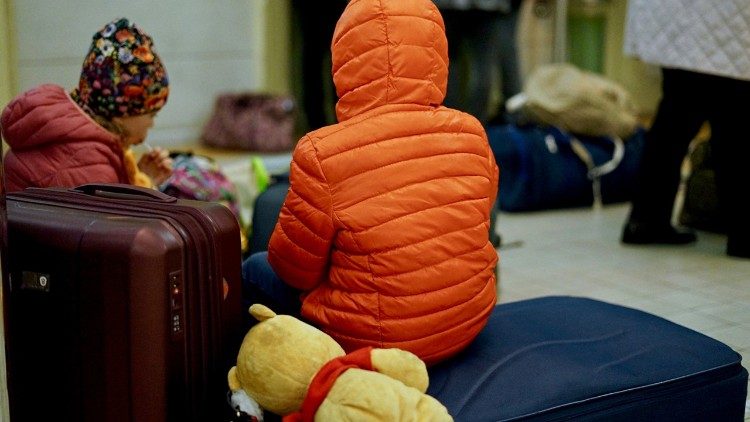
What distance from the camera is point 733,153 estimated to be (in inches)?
133

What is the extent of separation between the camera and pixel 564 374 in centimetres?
194

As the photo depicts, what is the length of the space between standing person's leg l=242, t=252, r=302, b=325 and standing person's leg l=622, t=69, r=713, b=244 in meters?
1.80

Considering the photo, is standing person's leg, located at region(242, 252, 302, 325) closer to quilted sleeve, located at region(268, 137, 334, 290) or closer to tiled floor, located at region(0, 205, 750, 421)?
quilted sleeve, located at region(268, 137, 334, 290)

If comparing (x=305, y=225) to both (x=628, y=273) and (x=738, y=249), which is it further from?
(x=738, y=249)

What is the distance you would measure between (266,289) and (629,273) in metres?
1.53

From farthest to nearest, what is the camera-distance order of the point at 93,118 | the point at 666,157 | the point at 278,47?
1. the point at 278,47
2. the point at 666,157
3. the point at 93,118

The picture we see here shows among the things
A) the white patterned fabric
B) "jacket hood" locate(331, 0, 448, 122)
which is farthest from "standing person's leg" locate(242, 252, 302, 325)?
the white patterned fabric

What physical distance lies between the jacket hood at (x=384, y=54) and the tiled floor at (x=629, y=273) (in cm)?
108

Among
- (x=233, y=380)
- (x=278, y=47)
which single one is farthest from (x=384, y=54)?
(x=278, y=47)

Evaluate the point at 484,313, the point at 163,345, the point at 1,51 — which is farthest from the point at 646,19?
the point at 163,345

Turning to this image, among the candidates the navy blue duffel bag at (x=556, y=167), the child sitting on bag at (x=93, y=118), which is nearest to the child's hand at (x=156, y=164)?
the child sitting on bag at (x=93, y=118)

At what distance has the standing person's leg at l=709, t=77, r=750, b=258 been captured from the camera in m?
3.32

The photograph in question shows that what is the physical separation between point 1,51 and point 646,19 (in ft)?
6.70

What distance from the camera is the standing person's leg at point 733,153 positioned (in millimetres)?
3320
